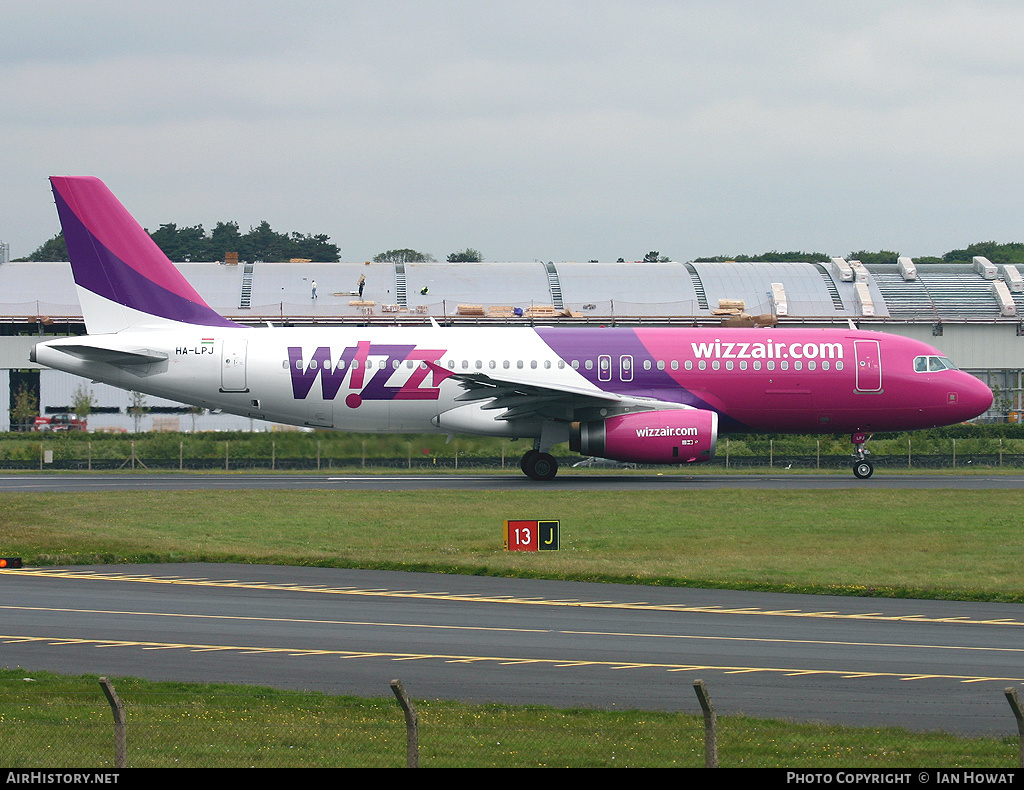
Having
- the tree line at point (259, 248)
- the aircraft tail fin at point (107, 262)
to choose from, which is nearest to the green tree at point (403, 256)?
the tree line at point (259, 248)

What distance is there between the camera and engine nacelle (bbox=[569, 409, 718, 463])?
35844 millimetres

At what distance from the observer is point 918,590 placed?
64.4ft

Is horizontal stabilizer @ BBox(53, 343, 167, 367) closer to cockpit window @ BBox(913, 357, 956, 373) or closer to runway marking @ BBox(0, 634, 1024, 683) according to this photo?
runway marking @ BBox(0, 634, 1024, 683)

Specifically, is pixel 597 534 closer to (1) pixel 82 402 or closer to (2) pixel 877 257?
(1) pixel 82 402

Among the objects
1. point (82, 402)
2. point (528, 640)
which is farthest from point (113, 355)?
point (82, 402)

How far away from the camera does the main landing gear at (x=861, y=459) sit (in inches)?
1555

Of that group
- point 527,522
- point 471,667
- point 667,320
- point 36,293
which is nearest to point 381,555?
point 527,522

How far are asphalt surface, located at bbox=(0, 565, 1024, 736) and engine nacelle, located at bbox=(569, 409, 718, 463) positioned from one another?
15.4 metres

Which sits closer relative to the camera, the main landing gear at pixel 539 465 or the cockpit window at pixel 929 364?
the main landing gear at pixel 539 465

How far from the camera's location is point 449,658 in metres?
14.7

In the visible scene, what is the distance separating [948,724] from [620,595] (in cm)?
814

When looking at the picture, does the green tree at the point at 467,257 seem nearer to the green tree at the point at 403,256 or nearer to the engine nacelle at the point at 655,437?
the green tree at the point at 403,256
